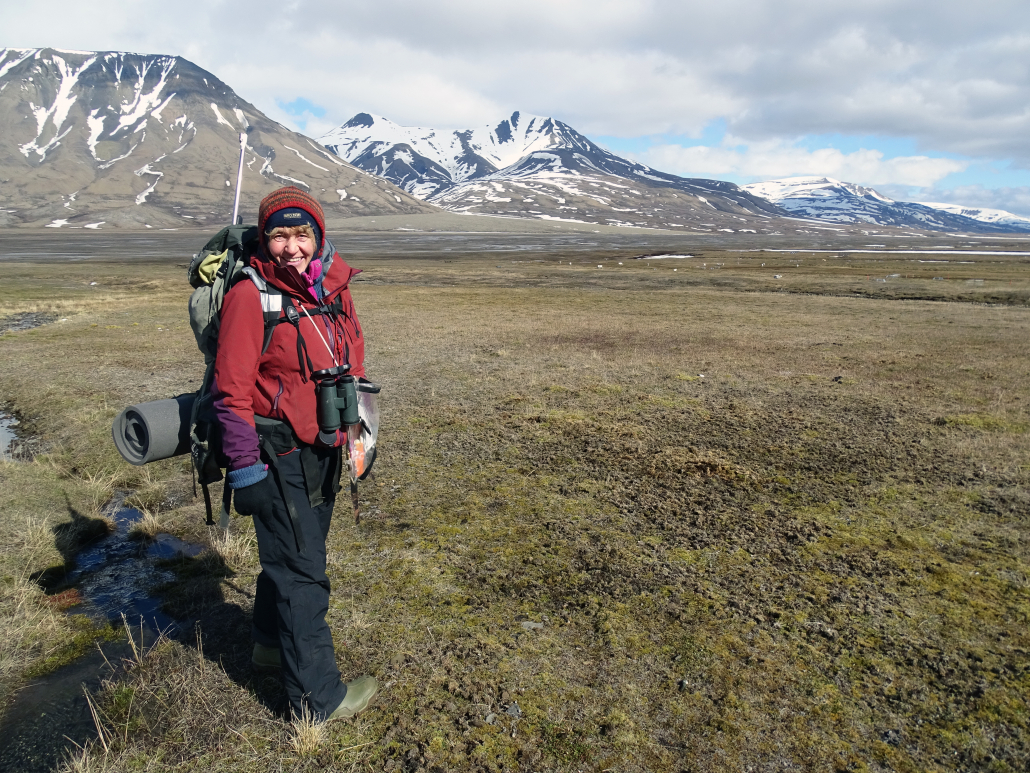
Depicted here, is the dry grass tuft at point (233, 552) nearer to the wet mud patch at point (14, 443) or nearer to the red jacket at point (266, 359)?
the red jacket at point (266, 359)

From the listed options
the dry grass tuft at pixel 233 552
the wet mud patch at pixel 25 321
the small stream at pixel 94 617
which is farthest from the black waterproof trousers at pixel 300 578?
the wet mud patch at pixel 25 321

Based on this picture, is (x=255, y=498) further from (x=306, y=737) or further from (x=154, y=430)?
(x=306, y=737)

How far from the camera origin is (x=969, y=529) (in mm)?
6352

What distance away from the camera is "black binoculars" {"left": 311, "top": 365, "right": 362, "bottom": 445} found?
3.52 meters

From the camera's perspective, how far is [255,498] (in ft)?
11.0

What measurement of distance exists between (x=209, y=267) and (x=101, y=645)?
10.2ft

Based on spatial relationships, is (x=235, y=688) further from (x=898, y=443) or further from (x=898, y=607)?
(x=898, y=443)

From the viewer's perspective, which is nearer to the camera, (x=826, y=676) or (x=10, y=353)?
(x=826, y=676)

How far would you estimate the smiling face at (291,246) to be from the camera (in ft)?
11.2

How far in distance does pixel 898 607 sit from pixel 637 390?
712 cm

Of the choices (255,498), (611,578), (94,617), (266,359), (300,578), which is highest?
(266,359)

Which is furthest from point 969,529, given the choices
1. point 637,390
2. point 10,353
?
point 10,353

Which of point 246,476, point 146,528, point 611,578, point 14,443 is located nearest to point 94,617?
point 146,528

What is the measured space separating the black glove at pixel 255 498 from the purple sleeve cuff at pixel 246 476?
47 millimetres
